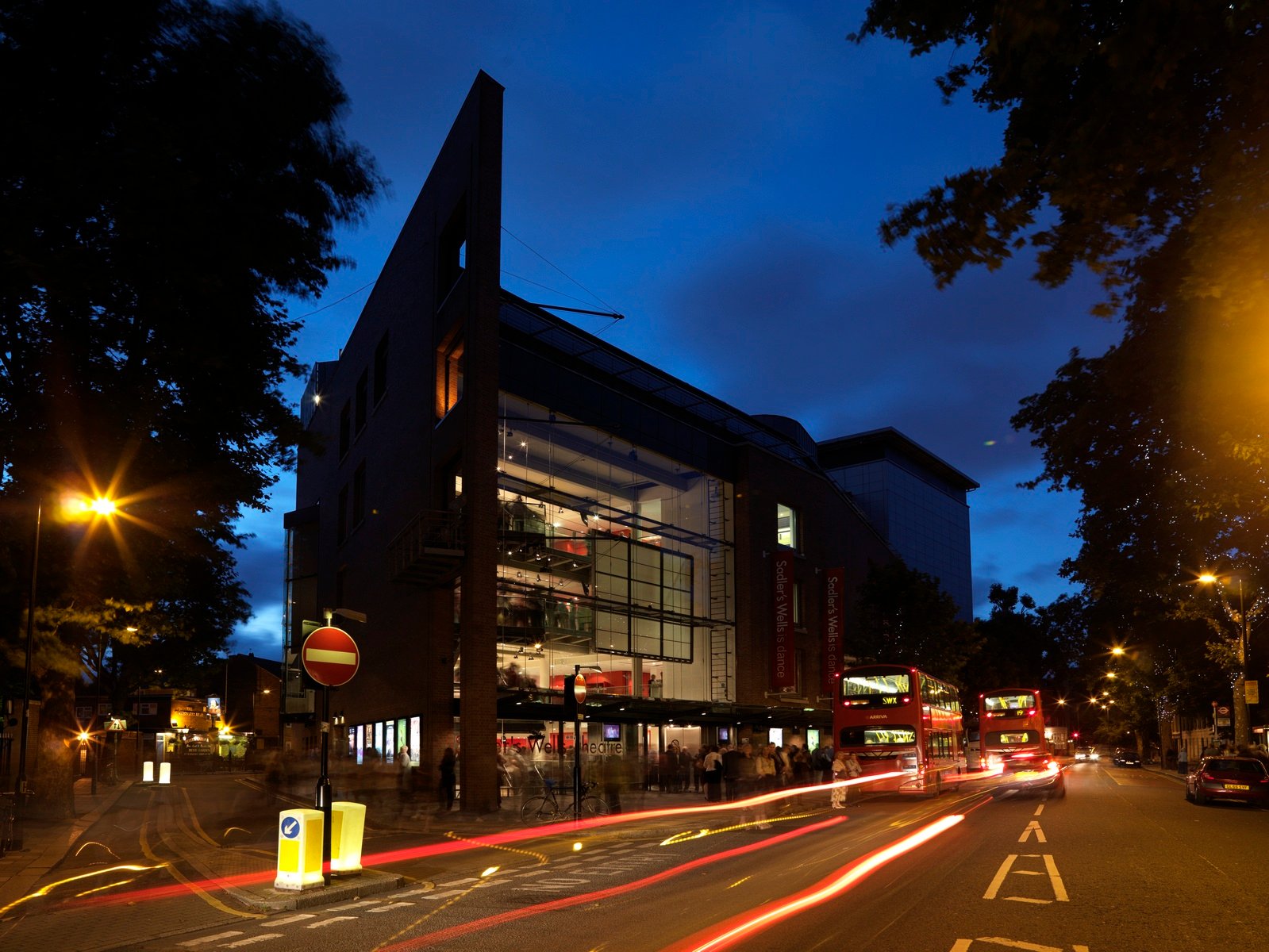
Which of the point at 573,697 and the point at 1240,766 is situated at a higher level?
the point at 573,697

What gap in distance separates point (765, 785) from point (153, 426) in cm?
1939

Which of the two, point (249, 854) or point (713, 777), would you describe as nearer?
point (249, 854)

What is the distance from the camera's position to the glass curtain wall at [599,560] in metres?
36.3

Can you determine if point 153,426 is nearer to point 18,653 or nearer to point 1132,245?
point 18,653

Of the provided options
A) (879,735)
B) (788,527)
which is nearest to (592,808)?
(879,735)

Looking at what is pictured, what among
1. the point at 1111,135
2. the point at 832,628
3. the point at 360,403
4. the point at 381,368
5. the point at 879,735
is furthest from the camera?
the point at 832,628

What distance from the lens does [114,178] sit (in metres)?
15.2

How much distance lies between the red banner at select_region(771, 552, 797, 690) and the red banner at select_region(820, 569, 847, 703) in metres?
3.53

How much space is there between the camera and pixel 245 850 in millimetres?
17844

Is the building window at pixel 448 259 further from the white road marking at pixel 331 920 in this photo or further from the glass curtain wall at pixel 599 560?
the white road marking at pixel 331 920

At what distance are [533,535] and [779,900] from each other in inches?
1016

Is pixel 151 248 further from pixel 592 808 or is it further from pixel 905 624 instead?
pixel 905 624

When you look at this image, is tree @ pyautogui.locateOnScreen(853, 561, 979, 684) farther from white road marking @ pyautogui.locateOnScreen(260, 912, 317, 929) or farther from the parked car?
white road marking @ pyautogui.locateOnScreen(260, 912, 317, 929)

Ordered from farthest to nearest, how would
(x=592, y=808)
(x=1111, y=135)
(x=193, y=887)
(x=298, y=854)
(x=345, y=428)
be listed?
1. (x=345, y=428)
2. (x=592, y=808)
3. (x=193, y=887)
4. (x=298, y=854)
5. (x=1111, y=135)
